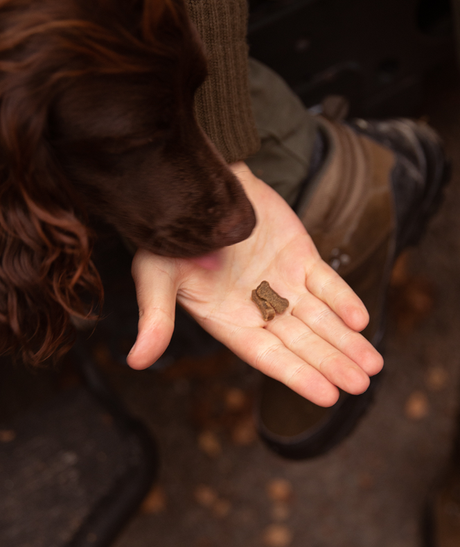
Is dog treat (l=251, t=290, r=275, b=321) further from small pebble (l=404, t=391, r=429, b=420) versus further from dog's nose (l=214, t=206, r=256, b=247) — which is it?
small pebble (l=404, t=391, r=429, b=420)

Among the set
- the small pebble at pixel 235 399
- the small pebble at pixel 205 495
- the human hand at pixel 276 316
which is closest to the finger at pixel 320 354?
the human hand at pixel 276 316

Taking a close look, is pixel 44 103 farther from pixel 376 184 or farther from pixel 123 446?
pixel 123 446

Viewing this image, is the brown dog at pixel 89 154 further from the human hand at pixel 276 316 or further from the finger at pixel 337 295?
the finger at pixel 337 295

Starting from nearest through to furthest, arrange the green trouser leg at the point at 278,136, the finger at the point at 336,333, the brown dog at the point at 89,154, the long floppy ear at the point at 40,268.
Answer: the brown dog at the point at 89,154, the long floppy ear at the point at 40,268, the finger at the point at 336,333, the green trouser leg at the point at 278,136

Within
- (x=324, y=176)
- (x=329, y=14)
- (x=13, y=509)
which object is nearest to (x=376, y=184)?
(x=324, y=176)

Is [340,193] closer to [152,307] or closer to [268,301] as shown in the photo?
[268,301]

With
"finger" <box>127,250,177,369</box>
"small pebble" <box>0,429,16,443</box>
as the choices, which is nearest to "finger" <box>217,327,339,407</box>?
"finger" <box>127,250,177,369</box>
